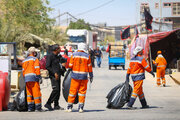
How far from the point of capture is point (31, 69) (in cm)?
1062

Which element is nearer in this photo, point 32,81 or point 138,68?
point 32,81

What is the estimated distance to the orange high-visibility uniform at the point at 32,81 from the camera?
10562 mm

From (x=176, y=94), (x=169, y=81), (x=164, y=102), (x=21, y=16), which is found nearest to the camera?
(x=164, y=102)

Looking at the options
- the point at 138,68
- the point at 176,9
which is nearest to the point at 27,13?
the point at 138,68

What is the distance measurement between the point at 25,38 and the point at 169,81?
41.2 ft

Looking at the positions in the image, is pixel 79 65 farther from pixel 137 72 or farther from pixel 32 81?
pixel 137 72

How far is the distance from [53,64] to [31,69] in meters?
0.69

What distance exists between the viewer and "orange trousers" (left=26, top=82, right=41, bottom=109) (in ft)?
34.6

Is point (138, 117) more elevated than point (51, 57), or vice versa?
point (51, 57)

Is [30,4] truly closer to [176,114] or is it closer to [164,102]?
[164,102]

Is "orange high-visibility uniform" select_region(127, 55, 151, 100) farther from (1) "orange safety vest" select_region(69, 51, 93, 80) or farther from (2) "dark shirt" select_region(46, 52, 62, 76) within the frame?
(2) "dark shirt" select_region(46, 52, 62, 76)

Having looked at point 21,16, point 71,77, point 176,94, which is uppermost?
point 21,16

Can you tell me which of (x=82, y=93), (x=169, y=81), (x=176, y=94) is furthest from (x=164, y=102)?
(x=169, y=81)

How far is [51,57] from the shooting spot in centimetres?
1106
